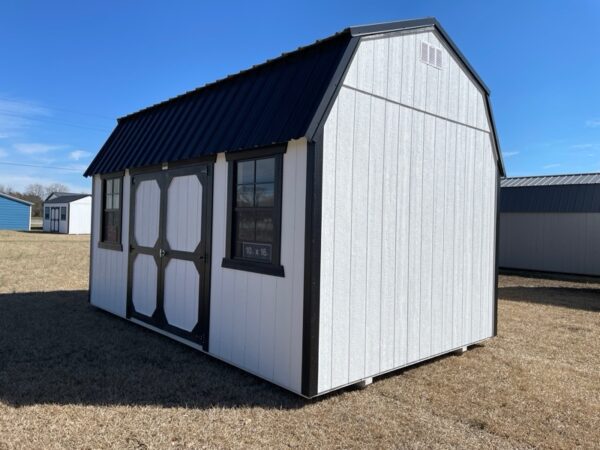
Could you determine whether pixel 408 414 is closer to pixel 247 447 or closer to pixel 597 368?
pixel 247 447

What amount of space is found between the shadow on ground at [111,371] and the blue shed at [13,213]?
36413 millimetres

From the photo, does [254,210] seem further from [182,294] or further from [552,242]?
[552,242]

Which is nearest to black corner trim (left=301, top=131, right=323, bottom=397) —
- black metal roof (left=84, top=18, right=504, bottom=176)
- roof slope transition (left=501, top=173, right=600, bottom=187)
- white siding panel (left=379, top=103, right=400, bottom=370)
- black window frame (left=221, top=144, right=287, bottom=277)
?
black metal roof (left=84, top=18, right=504, bottom=176)

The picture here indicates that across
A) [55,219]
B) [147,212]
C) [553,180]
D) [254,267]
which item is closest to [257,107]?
[254,267]

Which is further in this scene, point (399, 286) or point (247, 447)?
point (399, 286)

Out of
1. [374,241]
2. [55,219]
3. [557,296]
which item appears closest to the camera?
[374,241]

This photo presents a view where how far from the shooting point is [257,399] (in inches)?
163

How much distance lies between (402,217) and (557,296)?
8.06 meters

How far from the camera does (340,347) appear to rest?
4.23m

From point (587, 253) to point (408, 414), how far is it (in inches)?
571

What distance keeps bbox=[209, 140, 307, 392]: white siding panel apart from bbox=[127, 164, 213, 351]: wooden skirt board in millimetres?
221

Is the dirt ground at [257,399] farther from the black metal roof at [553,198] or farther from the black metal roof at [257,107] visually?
the black metal roof at [553,198]

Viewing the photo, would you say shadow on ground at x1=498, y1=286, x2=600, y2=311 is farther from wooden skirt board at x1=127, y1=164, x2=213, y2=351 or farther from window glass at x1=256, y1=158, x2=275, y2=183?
window glass at x1=256, y1=158, x2=275, y2=183

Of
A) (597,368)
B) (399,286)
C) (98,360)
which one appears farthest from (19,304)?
(597,368)
